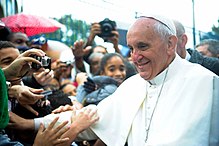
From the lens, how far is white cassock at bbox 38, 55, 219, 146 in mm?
3162

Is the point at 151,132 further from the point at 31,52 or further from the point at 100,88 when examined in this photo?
the point at 100,88

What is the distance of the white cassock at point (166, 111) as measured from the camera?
316 centimetres

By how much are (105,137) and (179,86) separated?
761mm

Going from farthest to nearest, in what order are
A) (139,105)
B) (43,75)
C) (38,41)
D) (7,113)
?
(38,41), (43,75), (139,105), (7,113)

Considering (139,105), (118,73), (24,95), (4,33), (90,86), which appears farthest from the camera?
(118,73)

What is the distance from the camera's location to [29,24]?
6426 millimetres

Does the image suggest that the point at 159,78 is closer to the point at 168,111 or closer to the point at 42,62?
the point at 168,111


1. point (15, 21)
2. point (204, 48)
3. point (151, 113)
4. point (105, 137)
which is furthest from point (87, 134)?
point (15, 21)

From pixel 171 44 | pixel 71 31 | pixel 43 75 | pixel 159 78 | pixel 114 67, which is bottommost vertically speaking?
pixel 71 31

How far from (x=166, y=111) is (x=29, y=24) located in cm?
358

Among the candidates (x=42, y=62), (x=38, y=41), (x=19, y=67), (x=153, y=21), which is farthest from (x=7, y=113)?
(x=38, y=41)

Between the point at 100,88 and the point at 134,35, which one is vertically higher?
the point at 134,35

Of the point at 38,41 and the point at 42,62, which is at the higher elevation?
the point at 42,62

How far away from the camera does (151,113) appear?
11.5ft
